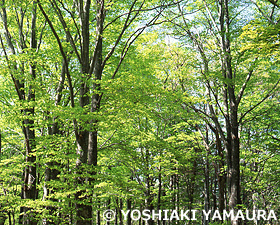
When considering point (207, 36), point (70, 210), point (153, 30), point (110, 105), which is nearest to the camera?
point (70, 210)

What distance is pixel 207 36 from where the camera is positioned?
11.4 meters

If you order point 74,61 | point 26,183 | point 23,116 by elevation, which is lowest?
point 26,183

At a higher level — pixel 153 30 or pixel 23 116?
pixel 153 30

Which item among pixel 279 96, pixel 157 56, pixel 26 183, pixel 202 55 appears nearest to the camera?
pixel 26 183

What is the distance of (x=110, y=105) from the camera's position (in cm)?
746

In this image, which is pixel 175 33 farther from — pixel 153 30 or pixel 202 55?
pixel 202 55

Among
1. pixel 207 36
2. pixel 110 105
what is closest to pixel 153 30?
pixel 207 36

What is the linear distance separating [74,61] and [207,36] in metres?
6.72

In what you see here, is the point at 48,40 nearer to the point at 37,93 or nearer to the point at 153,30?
the point at 37,93

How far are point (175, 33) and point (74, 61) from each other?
5346mm

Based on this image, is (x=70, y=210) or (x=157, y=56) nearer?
(x=70, y=210)

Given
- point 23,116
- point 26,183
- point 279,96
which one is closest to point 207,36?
point 279,96

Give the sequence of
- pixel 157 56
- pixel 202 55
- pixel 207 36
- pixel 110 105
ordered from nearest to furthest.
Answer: pixel 110 105, pixel 202 55, pixel 207 36, pixel 157 56

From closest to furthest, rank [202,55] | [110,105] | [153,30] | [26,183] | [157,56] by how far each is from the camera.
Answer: [110,105] < [26,183] < [202,55] < [153,30] < [157,56]
